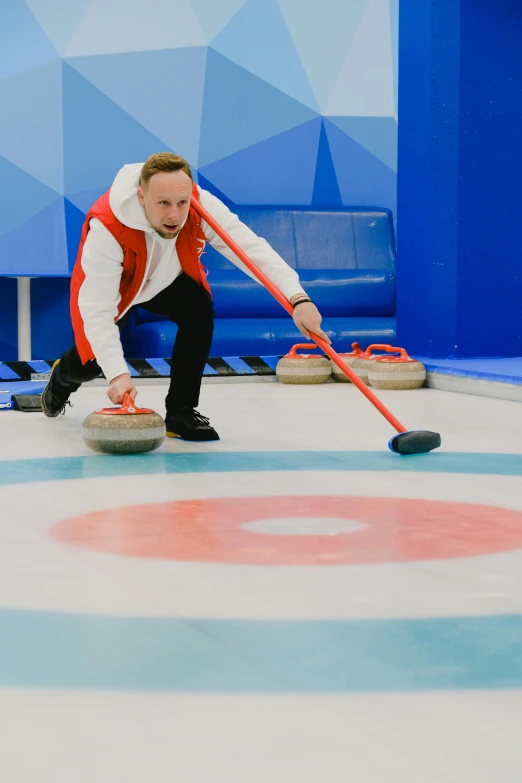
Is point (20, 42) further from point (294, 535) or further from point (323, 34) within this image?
point (294, 535)

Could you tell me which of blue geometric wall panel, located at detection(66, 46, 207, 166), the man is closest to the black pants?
the man

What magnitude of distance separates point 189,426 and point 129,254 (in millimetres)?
619

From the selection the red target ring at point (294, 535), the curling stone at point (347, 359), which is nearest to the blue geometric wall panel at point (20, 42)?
the curling stone at point (347, 359)

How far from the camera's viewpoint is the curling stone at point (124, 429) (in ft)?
11.0

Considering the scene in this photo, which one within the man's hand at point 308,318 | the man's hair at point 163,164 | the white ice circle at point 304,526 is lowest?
the white ice circle at point 304,526

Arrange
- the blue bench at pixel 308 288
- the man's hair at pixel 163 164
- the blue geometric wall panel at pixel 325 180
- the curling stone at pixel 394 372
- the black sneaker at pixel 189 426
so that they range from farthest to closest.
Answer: the blue geometric wall panel at pixel 325 180 → the blue bench at pixel 308 288 → the curling stone at pixel 394 372 → the black sneaker at pixel 189 426 → the man's hair at pixel 163 164

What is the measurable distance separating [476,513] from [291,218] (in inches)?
194

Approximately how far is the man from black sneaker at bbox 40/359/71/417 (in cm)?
11

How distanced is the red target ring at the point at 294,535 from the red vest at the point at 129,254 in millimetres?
1048

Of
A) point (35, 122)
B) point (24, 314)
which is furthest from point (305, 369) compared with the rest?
Answer: point (35, 122)

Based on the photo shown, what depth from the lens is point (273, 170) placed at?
24.9 feet

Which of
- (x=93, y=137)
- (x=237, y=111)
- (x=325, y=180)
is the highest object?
(x=237, y=111)

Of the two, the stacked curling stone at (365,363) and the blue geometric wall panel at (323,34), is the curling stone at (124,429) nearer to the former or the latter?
the stacked curling stone at (365,363)

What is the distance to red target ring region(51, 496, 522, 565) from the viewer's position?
215cm
